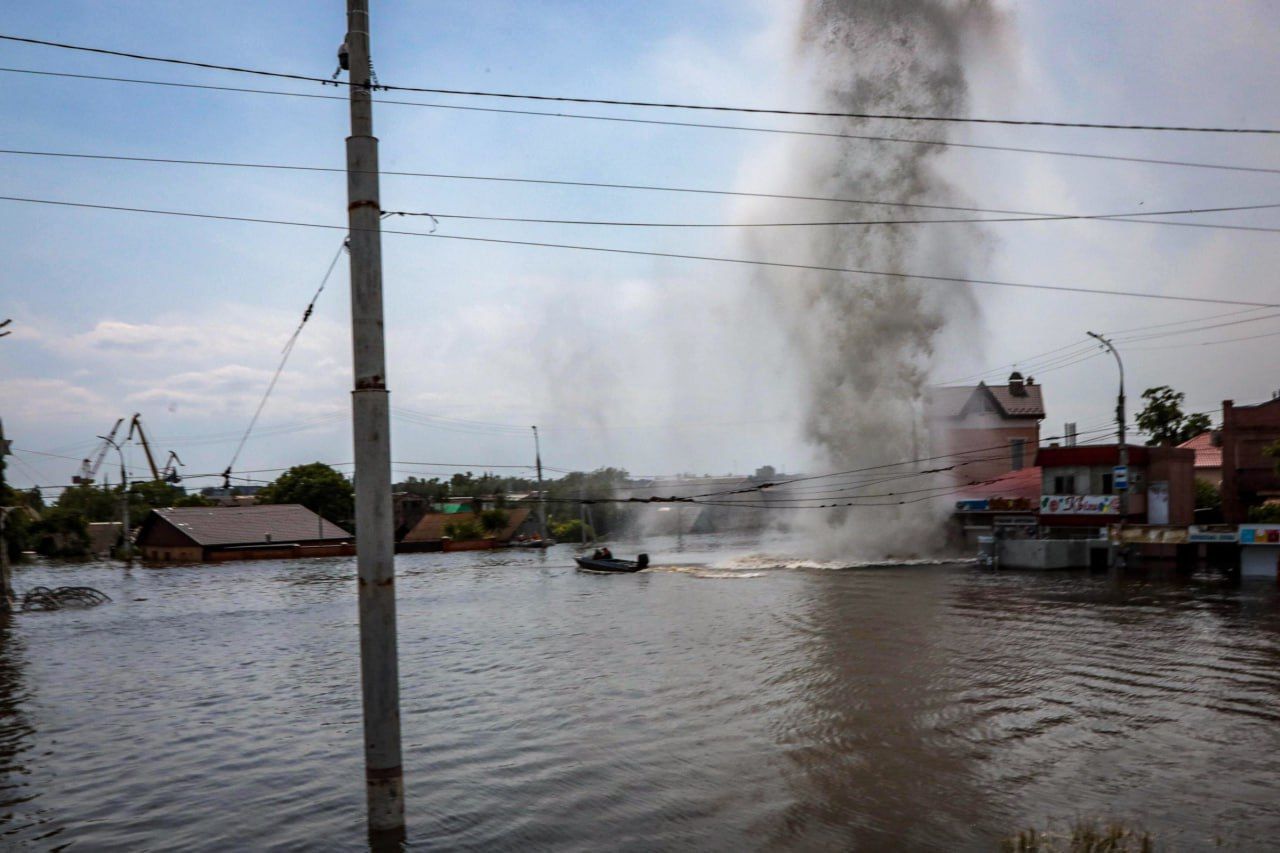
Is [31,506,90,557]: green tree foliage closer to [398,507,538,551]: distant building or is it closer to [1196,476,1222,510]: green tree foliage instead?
[398,507,538,551]: distant building

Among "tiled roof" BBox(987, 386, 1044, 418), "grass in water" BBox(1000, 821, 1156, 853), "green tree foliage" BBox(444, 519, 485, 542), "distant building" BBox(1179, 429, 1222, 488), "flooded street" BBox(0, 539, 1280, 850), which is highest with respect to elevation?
"tiled roof" BBox(987, 386, 1044, 418)

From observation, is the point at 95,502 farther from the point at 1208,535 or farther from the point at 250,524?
the point at 1208,535

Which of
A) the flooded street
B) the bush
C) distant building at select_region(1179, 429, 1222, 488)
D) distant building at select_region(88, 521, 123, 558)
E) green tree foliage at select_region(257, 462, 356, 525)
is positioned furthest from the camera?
distant building at select_region(88, 521, 123, 558)

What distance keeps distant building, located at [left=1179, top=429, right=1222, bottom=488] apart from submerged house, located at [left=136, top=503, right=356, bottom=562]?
79.4m

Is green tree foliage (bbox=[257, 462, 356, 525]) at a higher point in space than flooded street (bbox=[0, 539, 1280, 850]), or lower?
higher

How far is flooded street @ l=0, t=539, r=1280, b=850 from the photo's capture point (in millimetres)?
13891

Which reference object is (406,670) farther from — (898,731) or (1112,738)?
(1112,738)

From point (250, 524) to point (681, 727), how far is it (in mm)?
91536

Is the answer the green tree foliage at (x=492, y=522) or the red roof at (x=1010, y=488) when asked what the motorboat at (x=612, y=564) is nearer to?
the red roof at (x=1010, y=488)

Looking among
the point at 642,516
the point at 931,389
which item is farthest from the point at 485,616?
the point at 642,516

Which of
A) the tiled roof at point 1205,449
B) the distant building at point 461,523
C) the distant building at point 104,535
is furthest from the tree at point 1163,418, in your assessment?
the distant building at point 104,535

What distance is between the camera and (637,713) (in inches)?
850

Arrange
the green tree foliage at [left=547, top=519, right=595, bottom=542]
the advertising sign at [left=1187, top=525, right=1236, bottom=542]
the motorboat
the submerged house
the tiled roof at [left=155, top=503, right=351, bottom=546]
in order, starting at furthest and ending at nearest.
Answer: the green tree foliage at [left=547, top=519, right=595, bottom=542]
the tiled roof at [left=155, top=503, right=351, bottom=546]
the submerged house
the motorboat
the advertising sign at [left=1187, top=525, right=1236, bottom=542]

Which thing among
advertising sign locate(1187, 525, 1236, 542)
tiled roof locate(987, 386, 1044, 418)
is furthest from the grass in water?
tiled roof locate(987, 386, 1044, 418)
